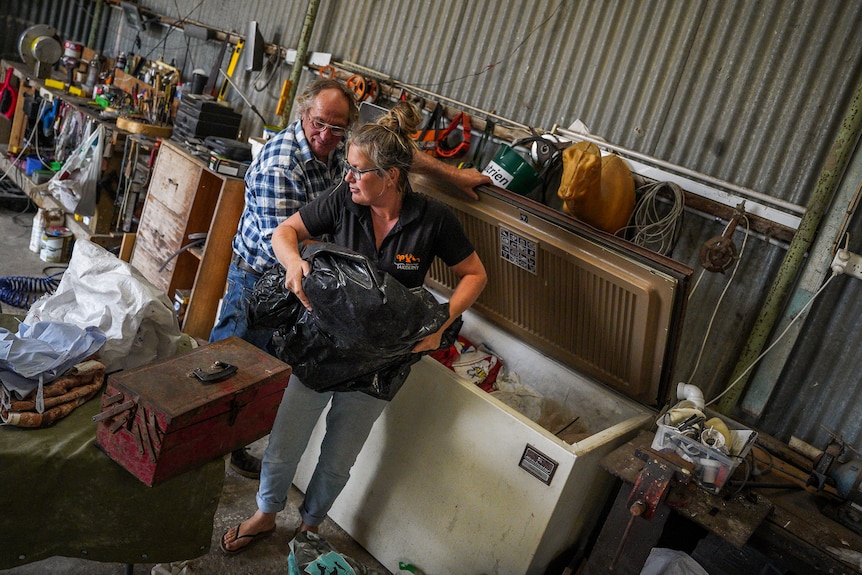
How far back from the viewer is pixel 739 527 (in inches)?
75.0

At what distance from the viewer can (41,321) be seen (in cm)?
210

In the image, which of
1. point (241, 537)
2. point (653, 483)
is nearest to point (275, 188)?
point (241, 537)

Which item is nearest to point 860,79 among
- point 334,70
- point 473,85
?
point 473,85

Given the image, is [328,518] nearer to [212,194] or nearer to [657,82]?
[212,194]

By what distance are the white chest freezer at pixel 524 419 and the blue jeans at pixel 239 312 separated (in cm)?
48

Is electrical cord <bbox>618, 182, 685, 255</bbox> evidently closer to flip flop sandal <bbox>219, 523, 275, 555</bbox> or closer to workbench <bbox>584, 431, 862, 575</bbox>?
workbench <bbox>584, 431, 862, 575</bbox>

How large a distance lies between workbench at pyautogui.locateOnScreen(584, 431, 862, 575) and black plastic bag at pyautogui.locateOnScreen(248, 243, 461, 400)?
2.47ft

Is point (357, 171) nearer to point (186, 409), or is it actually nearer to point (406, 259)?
point (406, 259)

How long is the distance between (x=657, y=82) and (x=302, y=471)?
239cm

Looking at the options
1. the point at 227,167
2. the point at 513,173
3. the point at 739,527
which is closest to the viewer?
the point at 739,527

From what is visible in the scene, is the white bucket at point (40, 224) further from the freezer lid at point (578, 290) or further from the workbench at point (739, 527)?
the workbench at point (739, 527)

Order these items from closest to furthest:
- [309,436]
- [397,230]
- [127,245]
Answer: [397,230]
[309,436]
[127,245]

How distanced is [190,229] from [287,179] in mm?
1681

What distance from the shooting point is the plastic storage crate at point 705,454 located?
80.4 inches
